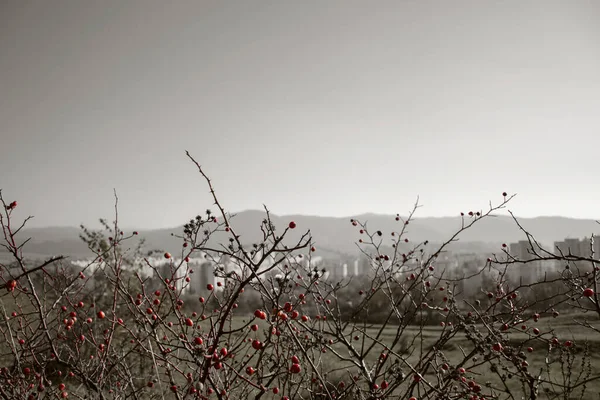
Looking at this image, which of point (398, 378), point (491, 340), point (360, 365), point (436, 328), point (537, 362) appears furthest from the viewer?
point (436, 328)

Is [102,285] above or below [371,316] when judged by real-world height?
above

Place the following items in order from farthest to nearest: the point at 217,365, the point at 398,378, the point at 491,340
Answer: the point at 491,340
the point at 398,378
the point at 217,365

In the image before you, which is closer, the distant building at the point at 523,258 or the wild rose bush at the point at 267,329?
the wild rose bush at the point at 267,329

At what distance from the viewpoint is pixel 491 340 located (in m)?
3.02

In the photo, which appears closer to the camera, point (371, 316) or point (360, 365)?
point (360, 365)

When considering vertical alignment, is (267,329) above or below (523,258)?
above

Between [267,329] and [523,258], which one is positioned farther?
[523,258]

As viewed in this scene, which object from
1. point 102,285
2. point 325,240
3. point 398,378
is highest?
point 398,378

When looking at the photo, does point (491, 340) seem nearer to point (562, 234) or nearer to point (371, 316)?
point (371, 316)

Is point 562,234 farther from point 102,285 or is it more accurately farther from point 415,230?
point 102,285

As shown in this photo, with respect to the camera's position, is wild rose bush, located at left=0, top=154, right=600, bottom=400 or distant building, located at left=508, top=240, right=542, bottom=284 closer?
wild rose bush, located at left=0, top=154, right=600, bottom=400

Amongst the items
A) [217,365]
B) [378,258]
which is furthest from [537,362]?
[217,365]

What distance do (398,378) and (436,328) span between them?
60.6 ft

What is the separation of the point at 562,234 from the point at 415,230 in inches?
2258
